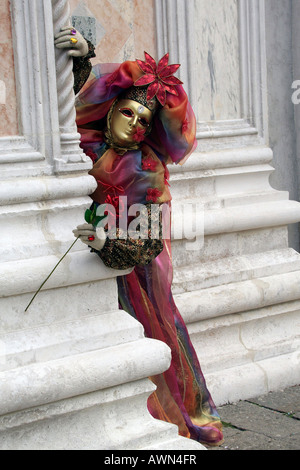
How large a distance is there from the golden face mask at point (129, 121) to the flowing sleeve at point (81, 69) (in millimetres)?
174

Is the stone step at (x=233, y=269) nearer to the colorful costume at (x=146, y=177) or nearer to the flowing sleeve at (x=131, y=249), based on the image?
the colorful costume at (x=146, y=177)

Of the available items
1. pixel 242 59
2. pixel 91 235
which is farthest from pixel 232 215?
pixel 91 235

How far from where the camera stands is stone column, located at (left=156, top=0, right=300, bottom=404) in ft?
12.6

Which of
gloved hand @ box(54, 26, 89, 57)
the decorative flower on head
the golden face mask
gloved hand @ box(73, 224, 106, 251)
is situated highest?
gloved hand @ box(54, 26, 89, 57)

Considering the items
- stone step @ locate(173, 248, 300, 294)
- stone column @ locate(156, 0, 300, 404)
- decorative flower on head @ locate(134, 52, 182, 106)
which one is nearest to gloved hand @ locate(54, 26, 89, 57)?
decorative flower on head @ locate(134, 52, 182, 106)

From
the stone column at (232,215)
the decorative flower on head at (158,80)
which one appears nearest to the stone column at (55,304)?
the decorative flower on head at (158,80)

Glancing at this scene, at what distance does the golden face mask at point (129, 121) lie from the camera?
9.53 ft

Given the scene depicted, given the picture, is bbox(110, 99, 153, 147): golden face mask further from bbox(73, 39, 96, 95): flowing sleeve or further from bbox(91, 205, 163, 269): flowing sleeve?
bbox(91, 205, 163, 269): flowing sleeve

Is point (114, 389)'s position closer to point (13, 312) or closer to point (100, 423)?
point (100, 423)

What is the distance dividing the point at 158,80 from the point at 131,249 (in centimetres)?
65

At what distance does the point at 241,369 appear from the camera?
384 cm

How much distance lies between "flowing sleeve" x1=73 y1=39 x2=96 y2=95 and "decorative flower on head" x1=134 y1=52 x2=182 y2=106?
189 mm

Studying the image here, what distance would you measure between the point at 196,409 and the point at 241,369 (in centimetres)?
58
